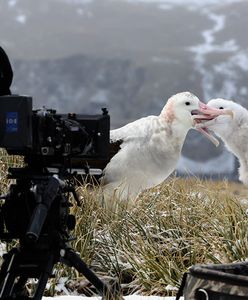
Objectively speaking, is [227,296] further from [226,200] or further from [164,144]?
[164,144]

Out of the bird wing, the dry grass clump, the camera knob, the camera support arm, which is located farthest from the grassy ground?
the camera support arm

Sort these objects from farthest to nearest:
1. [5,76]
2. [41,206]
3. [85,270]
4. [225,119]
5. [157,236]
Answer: [225,119]
[157,236]
[85,270]
[5,76]
[41,206]

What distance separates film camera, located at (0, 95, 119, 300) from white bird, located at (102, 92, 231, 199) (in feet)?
9.94

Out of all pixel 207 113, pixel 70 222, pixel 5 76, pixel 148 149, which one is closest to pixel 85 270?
pixel 70 222

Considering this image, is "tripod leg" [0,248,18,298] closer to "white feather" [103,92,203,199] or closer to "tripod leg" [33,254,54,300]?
"tripod leg" [33,254,54,300]

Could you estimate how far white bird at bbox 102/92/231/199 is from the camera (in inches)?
256

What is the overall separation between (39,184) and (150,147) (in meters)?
3.52

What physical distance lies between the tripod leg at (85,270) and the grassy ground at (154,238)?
3.27 feet

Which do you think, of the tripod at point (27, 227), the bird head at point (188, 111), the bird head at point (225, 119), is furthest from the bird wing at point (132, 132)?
the tripod at point (27, 227)

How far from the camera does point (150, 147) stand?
6.56m

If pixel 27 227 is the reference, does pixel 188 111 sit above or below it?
below

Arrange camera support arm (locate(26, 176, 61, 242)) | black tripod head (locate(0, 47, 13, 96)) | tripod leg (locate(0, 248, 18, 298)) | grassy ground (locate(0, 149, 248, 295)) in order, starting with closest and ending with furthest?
1. camera support arm (locate(26, 176, 61, 242))
2. tripod leg (locate(0, 248, 18, 298))
3. black tripod head (locate(0, 47, 13, 96))
4. grassy ground (locate(0, 149, 248, 295))

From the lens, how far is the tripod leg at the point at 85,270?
10.8ft

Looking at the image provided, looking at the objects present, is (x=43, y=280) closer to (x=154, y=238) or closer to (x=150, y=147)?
(x=154, y=238)
